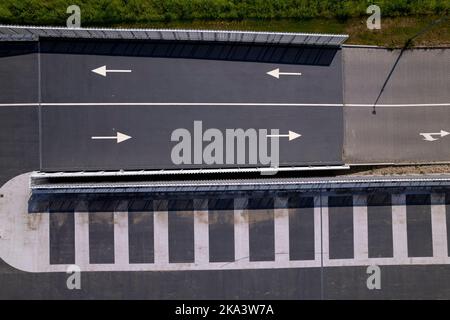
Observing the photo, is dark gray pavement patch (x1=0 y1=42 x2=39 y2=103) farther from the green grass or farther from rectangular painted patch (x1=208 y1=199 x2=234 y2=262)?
rectangular painted patch (x1=208 y1=199 x2=234 y2=262)

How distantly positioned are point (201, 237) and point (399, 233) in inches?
508

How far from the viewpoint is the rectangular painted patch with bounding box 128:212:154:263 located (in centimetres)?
2405

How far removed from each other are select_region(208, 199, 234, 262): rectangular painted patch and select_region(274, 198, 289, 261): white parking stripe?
288 centimetres

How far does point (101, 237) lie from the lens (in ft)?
78.6

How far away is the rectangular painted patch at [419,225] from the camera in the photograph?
80.4 feet

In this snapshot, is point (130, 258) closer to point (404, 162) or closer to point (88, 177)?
point (88, 177)

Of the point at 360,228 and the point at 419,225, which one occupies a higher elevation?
the point at 419,225

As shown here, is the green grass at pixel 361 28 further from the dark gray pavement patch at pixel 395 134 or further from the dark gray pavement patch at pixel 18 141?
the dark gray pavement patch at pixel 18 141

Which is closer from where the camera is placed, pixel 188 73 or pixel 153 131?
A: pixel 153 131

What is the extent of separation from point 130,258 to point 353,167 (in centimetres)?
1606

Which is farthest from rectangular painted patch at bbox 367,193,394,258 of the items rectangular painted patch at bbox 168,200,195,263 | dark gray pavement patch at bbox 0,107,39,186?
dark gray pavement patch at bbox 0,107,39,186

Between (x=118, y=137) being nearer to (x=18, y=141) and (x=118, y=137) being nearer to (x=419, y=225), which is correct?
(x=18, y=141)

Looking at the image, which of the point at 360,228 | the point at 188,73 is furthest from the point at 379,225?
the point at 188,73
